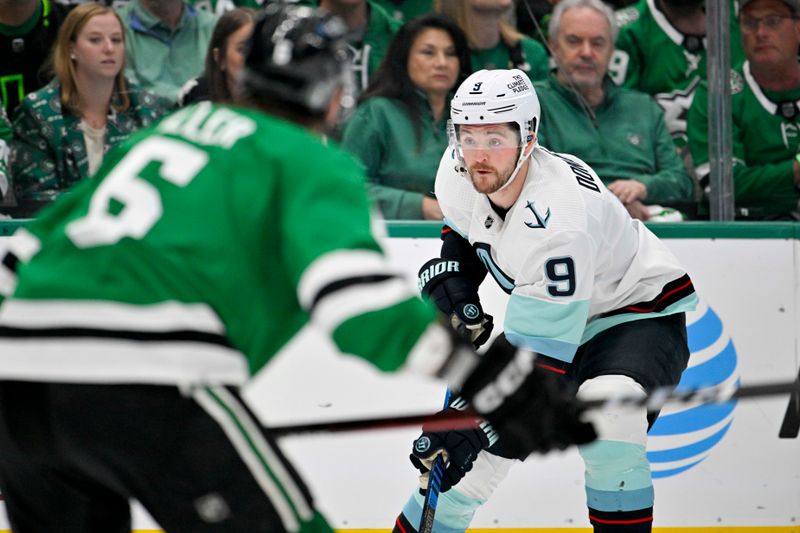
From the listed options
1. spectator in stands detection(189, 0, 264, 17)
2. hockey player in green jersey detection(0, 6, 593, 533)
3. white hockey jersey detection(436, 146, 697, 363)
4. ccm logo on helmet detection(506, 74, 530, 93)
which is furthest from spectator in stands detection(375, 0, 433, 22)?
hockey player in green jersey detection(0, 6, 593, 533)

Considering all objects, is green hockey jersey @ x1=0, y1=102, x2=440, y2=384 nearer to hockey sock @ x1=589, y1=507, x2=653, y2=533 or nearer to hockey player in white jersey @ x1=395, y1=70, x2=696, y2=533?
hockey player in white jersey @ x1=395, y1=70, x2=696, y2=533

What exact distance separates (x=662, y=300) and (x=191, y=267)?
5.93 ft

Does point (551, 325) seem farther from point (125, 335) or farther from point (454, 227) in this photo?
point (125, 335)

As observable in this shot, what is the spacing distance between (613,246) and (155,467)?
1.65 m

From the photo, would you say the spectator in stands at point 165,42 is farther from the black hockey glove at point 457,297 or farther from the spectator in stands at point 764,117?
the spectator in stands at point 764,117

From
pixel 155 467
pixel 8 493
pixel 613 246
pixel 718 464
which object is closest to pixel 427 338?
pixel 155 467

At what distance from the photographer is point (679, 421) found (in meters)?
3.97

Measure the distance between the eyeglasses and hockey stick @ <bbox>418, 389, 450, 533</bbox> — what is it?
1895 mm

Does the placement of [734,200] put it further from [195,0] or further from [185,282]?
[185,282]

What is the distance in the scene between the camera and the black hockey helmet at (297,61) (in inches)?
76.8

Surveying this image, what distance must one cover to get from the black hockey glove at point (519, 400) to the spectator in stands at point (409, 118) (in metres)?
2.03

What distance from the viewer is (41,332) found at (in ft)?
6.07

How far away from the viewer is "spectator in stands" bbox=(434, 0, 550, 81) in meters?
4.23

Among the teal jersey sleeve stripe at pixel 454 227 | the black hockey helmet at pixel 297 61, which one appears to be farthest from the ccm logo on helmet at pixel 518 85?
the black hockey helmet at pixel 297 61
